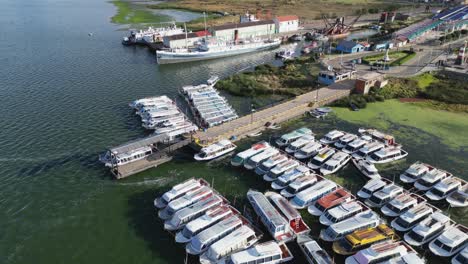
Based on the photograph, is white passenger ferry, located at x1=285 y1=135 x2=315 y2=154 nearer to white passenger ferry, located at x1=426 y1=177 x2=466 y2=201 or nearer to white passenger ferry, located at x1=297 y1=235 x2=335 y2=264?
white passenger ferry, located at x1=426 y1=177 x2=466 y2=201

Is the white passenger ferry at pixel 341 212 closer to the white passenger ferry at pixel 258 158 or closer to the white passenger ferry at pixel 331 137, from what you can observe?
the white passenger ferry at pixel 258 158

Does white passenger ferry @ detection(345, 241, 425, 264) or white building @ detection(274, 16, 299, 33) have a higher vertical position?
white building @ detection(274, 16, 299, 33)

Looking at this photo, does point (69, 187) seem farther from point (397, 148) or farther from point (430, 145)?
point (430, 145)

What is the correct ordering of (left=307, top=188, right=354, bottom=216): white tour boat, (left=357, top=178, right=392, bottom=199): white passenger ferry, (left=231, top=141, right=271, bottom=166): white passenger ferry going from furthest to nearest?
1. (left=231, top=141, right=271, bottom=166): white passenger ferry
2. (left=357, top=178, right=392, bottom=199): white passenger ferry
3. (left=307, top=188, right=354, bottom=216): white tour boat

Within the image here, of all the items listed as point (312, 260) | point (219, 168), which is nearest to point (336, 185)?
point (312, 260)

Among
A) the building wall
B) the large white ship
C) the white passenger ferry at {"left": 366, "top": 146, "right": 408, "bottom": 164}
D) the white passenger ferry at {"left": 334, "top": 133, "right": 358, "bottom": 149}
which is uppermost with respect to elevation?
the building wall

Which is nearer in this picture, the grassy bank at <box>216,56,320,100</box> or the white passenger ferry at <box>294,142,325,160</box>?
the white passenger ferry at <box>294,142,325,160</box>

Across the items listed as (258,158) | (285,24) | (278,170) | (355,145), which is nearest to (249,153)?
(258,158)

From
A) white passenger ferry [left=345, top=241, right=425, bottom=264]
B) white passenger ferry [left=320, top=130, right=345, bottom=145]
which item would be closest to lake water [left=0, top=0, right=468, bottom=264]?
white passenger ferry [left=320, top=130, right=345, bottom=145]
